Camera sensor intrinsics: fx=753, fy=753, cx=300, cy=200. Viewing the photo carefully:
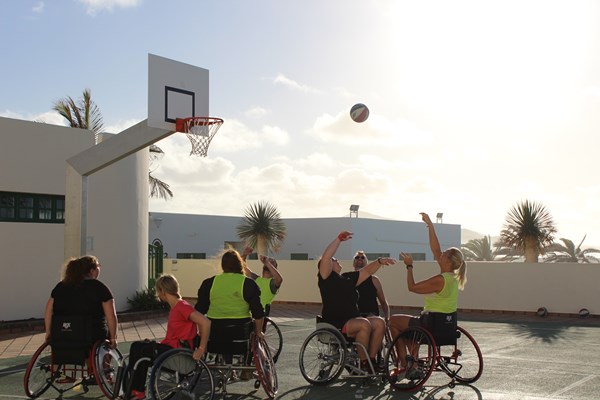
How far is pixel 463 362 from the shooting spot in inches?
389

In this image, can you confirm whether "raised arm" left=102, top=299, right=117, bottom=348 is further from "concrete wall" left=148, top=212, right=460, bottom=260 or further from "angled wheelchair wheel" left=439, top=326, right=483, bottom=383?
"concrete wall" left=148, top=212, right=460, bottom=260

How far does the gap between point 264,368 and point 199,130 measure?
6.72m

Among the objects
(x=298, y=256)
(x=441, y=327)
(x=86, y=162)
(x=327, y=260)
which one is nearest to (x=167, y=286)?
(x=327, y=260)

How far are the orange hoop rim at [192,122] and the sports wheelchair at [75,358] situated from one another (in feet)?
19.8

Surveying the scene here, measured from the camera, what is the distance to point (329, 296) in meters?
8.46

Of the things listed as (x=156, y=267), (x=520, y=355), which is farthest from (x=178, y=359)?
(x=156, y=267)

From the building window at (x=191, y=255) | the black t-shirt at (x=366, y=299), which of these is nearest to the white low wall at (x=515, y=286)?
the black t-shirt at (x=366, y=299)

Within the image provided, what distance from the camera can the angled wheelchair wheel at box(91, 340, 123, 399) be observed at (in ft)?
23.8

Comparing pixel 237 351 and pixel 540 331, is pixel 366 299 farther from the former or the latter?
pixel 540 331

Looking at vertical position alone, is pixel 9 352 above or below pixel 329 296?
below

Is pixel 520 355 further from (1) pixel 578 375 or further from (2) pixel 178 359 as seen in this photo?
(2) pixel 178 359

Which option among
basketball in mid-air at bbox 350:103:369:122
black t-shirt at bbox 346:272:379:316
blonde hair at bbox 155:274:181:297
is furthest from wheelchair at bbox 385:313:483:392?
basketball in mid-air at bbox 350:103:369:122

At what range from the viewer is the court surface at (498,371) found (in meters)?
7.80

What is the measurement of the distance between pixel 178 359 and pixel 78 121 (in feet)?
61.6
